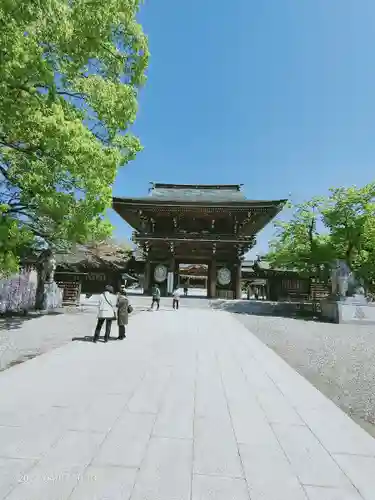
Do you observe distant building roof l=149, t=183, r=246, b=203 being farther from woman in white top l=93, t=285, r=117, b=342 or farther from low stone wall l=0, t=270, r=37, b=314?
woman in white top l=93, t=285, r=117, b=342

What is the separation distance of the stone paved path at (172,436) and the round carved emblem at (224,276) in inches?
752

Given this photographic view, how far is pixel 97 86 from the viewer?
22.8 feet

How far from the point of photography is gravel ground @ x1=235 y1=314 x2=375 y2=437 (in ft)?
14.0

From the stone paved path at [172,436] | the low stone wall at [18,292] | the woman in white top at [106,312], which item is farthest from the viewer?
the low stone wall at [18,292]

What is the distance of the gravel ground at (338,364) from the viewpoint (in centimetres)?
426

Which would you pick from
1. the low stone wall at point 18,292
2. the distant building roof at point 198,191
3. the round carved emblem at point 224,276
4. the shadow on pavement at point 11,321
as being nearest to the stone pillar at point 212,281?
the round carved emblem at point 224,276

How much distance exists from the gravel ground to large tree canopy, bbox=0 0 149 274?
668 cm

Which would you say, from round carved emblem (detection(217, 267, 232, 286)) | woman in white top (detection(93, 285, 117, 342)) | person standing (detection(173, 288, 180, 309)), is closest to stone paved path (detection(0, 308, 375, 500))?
woman in white top (detection(93, 285, 117, 342))

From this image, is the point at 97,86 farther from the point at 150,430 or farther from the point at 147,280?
the point at 147,280

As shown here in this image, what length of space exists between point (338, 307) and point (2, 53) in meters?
16.3

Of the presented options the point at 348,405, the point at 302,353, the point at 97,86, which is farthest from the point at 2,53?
the point at 302,353

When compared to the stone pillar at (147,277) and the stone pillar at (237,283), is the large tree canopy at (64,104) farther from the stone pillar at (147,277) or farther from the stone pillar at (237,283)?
the stone pillar at (237,283)

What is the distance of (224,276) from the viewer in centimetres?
2470

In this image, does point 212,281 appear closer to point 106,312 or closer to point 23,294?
point 23,294
